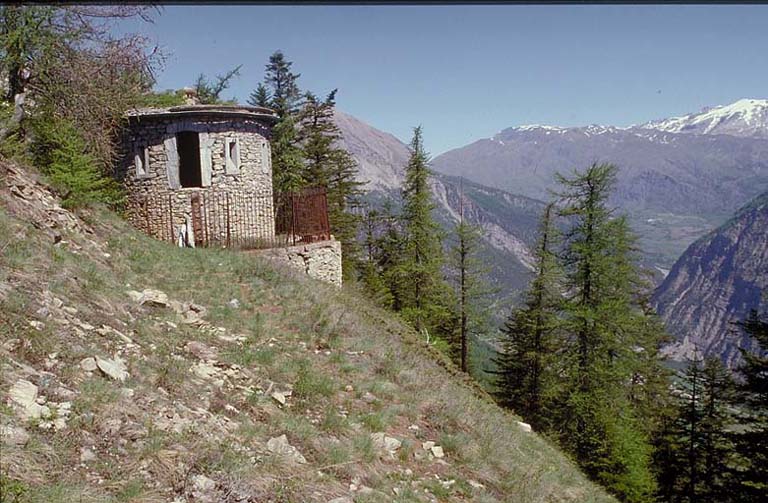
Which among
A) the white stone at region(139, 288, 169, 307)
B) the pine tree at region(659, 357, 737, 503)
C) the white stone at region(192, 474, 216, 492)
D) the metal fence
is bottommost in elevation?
the pine tree at region(659, 357, 737, 503)

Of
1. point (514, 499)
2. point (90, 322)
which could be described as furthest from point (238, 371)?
point (514, 499)

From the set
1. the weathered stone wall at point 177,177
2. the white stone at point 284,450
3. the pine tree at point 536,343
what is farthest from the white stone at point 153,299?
the pine tree at point 536,343

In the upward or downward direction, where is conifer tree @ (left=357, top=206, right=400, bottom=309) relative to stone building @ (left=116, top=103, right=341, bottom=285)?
downward

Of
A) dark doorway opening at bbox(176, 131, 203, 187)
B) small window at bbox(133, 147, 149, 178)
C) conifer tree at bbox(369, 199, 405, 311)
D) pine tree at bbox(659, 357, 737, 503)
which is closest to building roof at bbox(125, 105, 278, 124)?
small window at bbox(133, 147, 149, 178)

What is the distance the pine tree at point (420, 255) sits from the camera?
85.7 feet

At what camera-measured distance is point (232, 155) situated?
53.1 feet

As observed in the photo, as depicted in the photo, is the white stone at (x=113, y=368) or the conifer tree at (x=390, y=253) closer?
the white stone at (x=113, y=368)

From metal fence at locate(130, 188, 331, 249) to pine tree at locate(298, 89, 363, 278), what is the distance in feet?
40.9

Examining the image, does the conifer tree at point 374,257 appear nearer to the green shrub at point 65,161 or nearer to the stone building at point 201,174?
the stone building at point 201,174

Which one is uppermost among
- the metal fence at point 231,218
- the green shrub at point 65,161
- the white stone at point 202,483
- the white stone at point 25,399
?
the green shrub at point 65,161

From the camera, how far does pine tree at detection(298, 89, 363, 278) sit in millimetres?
29891

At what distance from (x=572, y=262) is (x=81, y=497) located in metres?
22.4

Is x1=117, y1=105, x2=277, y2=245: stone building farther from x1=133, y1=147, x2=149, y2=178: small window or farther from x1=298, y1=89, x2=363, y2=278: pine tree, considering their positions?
x1=298, y1=89, x2=363, y2=278: pine tree

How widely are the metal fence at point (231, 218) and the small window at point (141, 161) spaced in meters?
0.82
